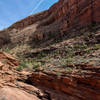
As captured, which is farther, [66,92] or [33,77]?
[33,77]

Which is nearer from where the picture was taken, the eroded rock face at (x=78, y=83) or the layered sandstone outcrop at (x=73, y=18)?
the eroded rock face at (x=78, y=83)

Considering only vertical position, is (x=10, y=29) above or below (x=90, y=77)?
above

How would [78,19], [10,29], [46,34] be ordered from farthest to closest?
[10,29] < [46,34] < [78,19]

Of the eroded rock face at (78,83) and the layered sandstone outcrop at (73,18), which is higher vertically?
the layered sandstone outcrop at (73,18)

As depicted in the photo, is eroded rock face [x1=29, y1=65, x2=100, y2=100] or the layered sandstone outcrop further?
the layered sandstone outcrop

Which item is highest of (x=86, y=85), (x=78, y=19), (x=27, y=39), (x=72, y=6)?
(x=72, y=6)

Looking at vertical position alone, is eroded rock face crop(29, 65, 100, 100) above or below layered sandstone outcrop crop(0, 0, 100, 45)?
below

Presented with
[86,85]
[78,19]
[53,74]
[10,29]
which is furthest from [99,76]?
[10,29]

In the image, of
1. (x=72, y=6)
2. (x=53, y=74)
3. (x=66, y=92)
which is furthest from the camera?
(x=72, y=6)

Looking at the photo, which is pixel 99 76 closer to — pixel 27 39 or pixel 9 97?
pixel 9 97

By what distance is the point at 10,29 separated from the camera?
30391 mm

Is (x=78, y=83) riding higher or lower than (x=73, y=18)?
lower

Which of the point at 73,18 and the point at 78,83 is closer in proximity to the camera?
the point at 78,83

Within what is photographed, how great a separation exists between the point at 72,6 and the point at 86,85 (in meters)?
16.4
